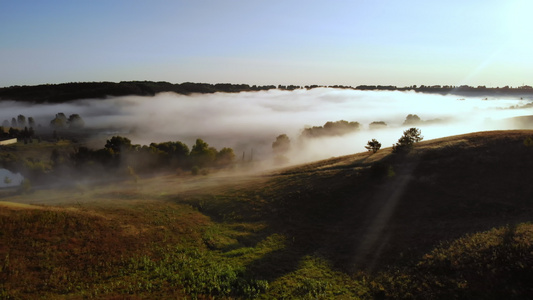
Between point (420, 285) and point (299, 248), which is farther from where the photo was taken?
point (299, 248)

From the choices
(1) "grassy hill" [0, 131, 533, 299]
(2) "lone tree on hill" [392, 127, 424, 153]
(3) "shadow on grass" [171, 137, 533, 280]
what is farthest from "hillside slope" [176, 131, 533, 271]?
(2) "lone tree on hill" [392, 127, 424, 153]

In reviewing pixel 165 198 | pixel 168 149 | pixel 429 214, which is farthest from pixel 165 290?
pixel 168 149

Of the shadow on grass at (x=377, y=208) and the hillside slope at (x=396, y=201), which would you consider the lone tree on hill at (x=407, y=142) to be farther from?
the shadow on grass at (x=377, y=208)

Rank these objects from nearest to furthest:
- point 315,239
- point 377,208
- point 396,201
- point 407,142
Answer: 1. point 315,239
2. point 377,208
3. point 396,201
4. point 407,142

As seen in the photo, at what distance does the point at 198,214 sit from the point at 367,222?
90.8 feet

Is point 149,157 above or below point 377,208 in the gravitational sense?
below

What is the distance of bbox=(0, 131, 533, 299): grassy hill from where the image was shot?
25.1 m

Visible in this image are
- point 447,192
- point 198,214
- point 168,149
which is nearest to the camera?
point 447,192

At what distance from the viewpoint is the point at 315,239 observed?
3806 centimetres

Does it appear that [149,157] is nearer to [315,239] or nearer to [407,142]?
[407,142]

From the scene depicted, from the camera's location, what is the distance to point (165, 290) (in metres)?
25.2

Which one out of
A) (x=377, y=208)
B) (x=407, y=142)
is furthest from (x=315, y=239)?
(x=407, y=142)

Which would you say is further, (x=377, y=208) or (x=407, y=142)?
(x=407, y=142)

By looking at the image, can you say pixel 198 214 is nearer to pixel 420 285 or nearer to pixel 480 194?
pixel 420 285
